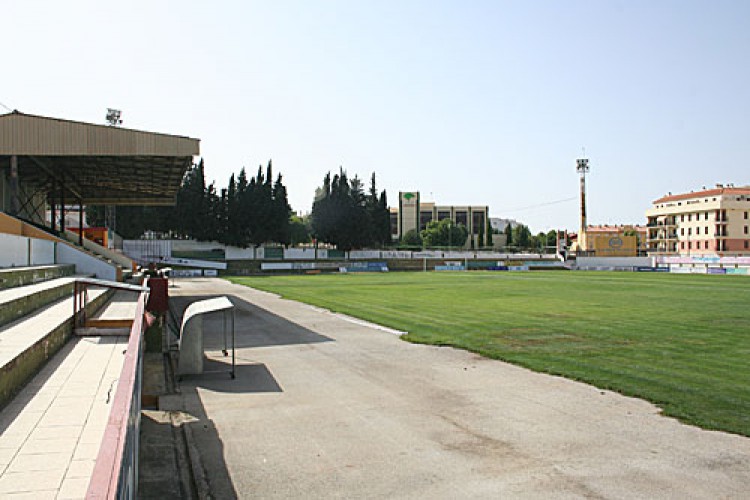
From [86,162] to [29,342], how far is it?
28.6 m

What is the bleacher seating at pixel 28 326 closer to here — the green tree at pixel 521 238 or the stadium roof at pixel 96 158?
the stadium roof at pixel 96 158

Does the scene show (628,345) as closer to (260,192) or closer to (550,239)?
(260,192)

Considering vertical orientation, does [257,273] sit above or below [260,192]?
below

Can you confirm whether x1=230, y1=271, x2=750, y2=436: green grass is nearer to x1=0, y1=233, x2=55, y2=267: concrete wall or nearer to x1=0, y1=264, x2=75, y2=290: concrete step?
x1=0, y1=264, x2=75, y2=290: concrete step

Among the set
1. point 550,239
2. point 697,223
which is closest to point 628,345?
point 697,223

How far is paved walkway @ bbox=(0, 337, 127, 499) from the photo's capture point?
4168mm

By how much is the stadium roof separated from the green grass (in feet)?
32.8

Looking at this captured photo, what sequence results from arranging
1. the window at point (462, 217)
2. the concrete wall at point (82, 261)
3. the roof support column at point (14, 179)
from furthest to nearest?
1. the window at point (462, 217)
2. the roof support column at point (14, 179)
3. the concrete wall at point (82, 261)

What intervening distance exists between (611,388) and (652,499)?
4.76 meters

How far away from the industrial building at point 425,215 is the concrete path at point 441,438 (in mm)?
156719

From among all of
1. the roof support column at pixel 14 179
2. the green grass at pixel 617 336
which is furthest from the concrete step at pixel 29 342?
the roof support column at pixel 14 179

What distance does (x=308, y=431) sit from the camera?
7918 mm

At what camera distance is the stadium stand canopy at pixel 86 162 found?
2497 centimetres

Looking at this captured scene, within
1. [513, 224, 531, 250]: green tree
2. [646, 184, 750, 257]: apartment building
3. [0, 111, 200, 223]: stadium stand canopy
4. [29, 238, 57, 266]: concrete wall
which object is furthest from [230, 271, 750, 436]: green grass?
[513, 224, 531, 250]: green tree
